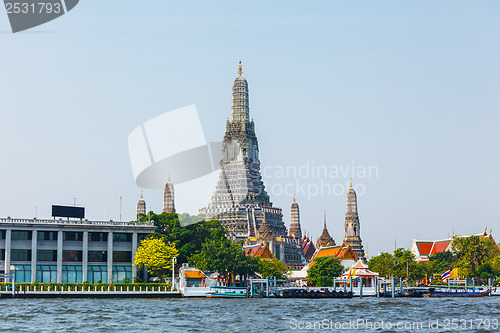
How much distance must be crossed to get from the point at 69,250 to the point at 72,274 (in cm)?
382

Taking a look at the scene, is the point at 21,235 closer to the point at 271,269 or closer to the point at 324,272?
the point at 271,269

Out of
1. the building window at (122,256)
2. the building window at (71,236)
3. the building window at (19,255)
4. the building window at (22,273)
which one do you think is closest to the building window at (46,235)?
the building window at (71,236)

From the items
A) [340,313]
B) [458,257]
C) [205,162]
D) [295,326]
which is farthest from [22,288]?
[458,257]

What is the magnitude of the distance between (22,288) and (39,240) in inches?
789

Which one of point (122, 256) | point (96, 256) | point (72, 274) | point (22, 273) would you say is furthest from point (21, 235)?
point (122, 256)

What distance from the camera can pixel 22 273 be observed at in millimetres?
137875

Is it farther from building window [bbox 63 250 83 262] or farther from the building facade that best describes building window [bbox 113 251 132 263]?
building window [bbox 63 250 83 262]

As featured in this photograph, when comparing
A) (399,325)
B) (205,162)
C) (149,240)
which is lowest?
(399,325)

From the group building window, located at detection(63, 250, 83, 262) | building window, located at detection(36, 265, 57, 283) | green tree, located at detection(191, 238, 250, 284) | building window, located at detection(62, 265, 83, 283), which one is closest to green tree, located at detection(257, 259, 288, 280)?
green tree, located at detection(191, 238, 250, 284)

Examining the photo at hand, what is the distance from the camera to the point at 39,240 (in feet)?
461

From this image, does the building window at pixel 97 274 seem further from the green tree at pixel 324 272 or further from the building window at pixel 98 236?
the green tree at pixel 324 272

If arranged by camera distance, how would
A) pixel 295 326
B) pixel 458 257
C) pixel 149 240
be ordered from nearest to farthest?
pixel 295 326, pixel 149 240, pixel 458 257

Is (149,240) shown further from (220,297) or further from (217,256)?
(220,297)

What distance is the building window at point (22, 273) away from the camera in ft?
450
